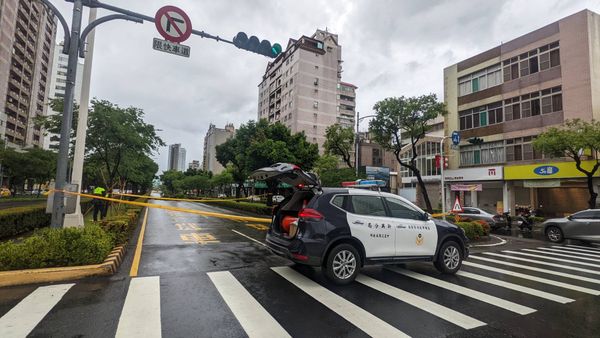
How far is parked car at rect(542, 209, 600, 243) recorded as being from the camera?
1226 centimetres

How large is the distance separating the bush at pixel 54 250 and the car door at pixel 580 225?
16.5 metres

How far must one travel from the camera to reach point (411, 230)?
6.26 meters

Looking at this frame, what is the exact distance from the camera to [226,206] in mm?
35062

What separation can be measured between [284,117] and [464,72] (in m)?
42.0

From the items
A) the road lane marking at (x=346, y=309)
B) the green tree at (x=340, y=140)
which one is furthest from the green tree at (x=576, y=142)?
the road lane marking at (x=346, y=309)

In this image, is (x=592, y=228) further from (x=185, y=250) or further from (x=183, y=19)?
(x=183, y=19)

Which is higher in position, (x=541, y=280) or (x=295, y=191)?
(x=295, y=191)

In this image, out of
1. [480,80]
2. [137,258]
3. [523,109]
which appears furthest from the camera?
[480,80]

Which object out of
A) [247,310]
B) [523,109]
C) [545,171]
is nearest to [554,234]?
[545,171]

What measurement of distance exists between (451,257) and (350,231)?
270cm

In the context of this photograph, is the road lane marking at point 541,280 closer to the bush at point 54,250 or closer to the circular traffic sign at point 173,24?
the bush at point 54,250

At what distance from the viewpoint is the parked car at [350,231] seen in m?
5.52

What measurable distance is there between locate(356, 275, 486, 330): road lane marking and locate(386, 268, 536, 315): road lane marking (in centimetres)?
88

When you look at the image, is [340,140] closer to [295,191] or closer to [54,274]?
[295,191]
